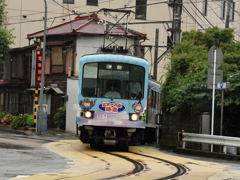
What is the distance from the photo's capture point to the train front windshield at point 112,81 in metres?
20.0

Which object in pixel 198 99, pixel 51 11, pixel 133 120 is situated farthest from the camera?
pixel 51 11

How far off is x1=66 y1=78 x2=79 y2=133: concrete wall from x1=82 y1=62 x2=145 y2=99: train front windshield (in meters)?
14.7

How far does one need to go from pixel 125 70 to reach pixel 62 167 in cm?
678

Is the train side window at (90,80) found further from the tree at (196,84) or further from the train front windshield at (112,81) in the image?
the tree at (196,84)

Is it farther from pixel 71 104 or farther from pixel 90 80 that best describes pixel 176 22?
pixel 71 104

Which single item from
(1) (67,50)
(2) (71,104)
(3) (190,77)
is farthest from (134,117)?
(1) (67,50)

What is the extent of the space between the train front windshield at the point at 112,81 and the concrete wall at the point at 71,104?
14.7 m

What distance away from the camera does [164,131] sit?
25578 millimetres

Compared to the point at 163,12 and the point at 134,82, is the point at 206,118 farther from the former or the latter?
the point at 163,12

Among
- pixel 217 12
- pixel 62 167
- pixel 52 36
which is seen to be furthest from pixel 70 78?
pixel 217 12

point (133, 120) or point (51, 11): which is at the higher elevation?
point (51, 11)

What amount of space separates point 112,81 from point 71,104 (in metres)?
15.7

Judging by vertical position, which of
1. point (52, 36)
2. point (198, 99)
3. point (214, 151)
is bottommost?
point (214, 151)

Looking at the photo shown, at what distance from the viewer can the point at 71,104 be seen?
3559cm
